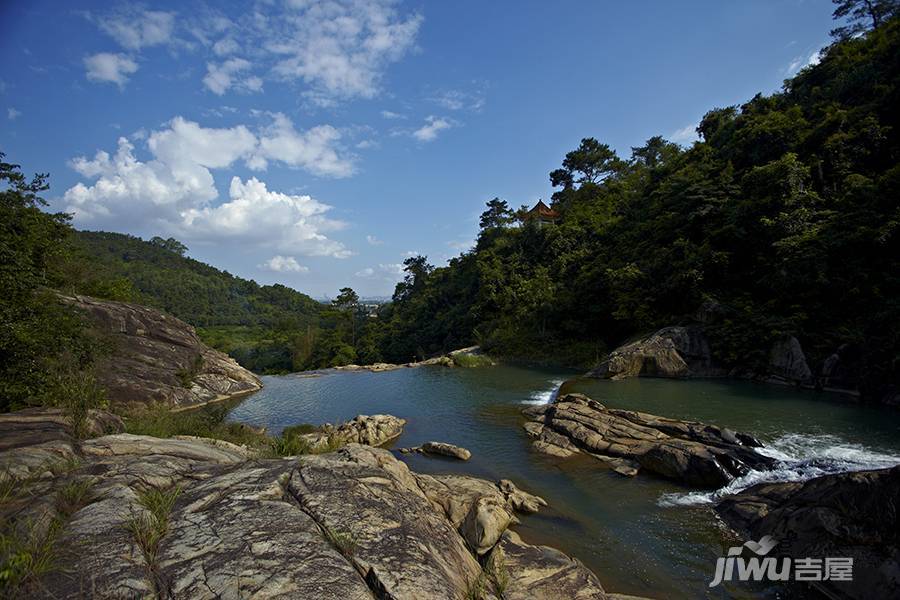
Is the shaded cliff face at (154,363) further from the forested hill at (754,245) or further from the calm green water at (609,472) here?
the forested hill at (754,245)

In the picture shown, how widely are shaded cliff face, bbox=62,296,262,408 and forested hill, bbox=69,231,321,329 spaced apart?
47.0 m

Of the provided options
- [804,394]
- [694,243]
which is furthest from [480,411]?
[694,243]

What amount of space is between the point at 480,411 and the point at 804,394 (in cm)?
1574

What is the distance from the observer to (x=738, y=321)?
24.8 meters

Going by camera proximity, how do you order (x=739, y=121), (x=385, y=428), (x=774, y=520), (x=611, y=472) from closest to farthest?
(x=774, y=520) → (x=611, y=472) → (x=385, y=428) → (x=739, y=121)

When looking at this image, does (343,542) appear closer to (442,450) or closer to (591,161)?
(442,450)

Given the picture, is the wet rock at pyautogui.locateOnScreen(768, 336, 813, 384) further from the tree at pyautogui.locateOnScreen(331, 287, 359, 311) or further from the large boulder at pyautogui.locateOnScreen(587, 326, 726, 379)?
the tree at pyautogui.locateOnScreen(331, 287, 359, 311)

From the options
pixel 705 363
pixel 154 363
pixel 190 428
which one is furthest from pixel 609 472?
pixel 154 363

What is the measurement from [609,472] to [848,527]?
5898 millimetres

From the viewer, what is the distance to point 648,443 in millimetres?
13273

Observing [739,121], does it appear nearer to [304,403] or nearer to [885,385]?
[885,385]

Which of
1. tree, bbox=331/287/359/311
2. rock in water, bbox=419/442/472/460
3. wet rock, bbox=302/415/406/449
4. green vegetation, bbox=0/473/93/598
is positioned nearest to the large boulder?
wet rock, bbox=302/415/406/449

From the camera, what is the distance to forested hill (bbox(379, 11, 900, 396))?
20.6 meters

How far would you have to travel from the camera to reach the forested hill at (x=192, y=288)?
291ft
